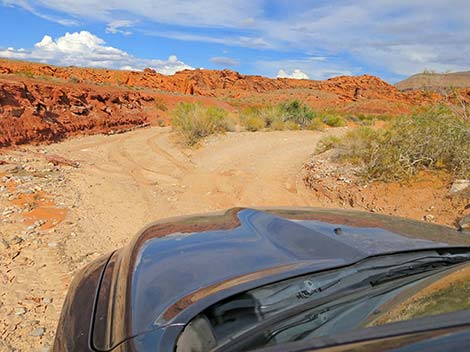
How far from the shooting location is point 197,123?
48.6 ft

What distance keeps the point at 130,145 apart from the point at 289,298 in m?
13.4

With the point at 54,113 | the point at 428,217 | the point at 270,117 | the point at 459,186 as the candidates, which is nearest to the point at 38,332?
the point at 428,217

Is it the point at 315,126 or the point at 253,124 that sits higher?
the point at 315,126

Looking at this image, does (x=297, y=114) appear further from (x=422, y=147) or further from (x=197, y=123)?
(x=422, y=147)

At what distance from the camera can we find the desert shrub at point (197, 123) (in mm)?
14586

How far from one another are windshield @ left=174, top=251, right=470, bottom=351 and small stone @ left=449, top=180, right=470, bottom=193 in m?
5.02

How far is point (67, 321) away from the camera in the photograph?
1.81m

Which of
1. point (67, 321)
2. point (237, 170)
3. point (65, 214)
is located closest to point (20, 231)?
point (65, 214)

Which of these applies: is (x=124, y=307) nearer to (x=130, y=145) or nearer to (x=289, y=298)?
(x=289, y=298)

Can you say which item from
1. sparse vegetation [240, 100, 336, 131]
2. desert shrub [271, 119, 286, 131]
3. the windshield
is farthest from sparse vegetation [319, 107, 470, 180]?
sparse vegetation [240, 100, 336, 131]

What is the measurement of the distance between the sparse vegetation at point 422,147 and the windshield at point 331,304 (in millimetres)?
5701

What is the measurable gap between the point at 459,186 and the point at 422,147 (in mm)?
1377

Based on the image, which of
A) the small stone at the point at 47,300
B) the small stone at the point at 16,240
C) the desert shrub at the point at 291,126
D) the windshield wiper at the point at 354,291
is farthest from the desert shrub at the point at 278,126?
the windshield wiper at the point at 354,291

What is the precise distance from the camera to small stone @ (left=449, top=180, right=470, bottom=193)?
20.6 ft
